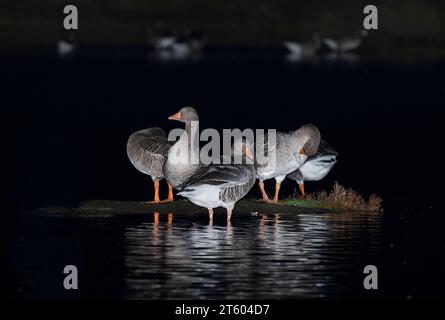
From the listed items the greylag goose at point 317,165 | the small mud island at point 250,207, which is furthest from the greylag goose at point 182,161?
the greylag goose at point 317,165

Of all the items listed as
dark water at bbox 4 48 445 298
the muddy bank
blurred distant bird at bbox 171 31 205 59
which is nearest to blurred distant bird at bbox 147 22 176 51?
blurred distant bird at bbox 171 31 205 59

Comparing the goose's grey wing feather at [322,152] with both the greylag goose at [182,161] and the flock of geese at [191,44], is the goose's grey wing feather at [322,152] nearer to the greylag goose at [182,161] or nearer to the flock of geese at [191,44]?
the greylag goose at [182,161]

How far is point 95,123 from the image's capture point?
164ft

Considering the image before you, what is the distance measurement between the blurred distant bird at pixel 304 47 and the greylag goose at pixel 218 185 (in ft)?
Result: 183

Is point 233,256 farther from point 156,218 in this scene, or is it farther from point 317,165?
point 317,165

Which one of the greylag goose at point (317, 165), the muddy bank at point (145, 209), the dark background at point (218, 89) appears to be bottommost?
the muddy bank at point (145, 209)

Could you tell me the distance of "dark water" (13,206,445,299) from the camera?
76.7 ft

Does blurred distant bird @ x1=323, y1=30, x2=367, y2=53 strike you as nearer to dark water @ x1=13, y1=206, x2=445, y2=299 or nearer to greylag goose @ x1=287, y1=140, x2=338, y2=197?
greylag goose @ x1=287, y1=140, x2=338, y2=197

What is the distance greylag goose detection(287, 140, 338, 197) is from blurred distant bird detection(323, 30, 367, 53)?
182ft

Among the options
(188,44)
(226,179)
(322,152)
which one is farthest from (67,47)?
(226,179)

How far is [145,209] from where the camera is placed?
30.2 m

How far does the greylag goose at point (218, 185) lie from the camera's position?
27469 mm
